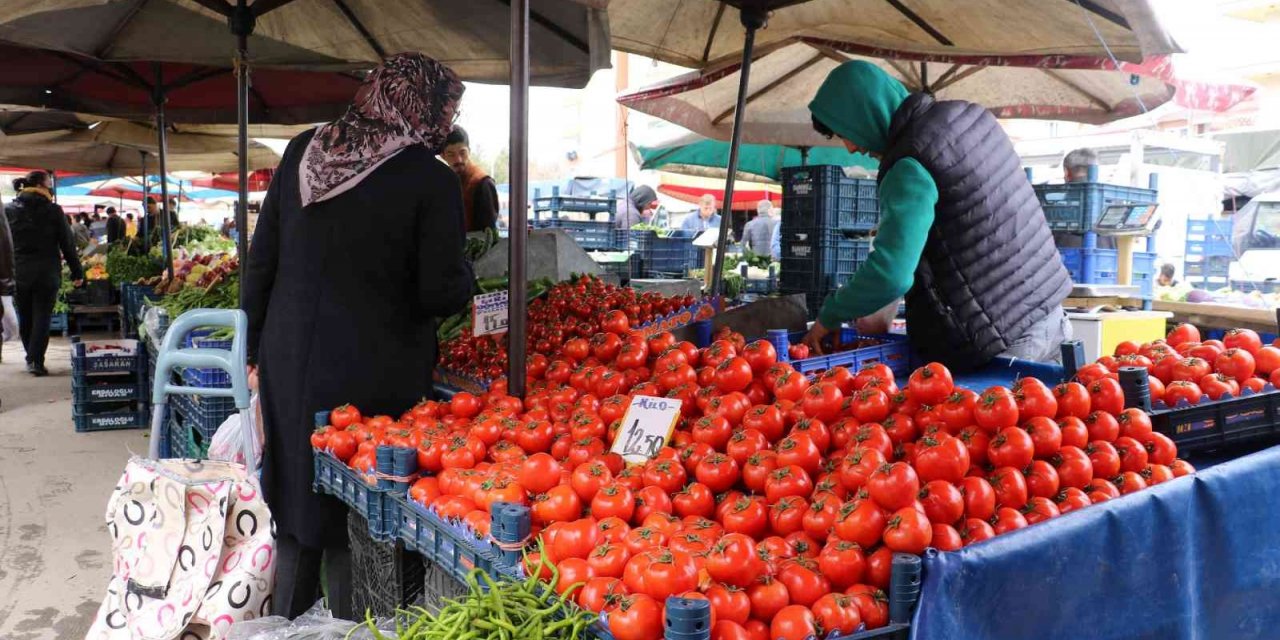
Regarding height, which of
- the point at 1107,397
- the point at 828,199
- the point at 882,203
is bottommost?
the point at 1107,397

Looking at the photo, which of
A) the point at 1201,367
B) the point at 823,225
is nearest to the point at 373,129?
the point at 1201,367

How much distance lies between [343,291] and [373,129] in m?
0.55

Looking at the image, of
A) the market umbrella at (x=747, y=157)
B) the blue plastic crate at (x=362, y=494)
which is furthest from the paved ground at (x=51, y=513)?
the market umbrella at (x=747, y=157)

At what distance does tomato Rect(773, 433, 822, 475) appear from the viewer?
2.22 metres

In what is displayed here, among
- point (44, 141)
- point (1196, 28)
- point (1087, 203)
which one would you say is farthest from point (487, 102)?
point (1196, 28)

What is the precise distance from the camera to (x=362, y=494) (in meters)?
2.64

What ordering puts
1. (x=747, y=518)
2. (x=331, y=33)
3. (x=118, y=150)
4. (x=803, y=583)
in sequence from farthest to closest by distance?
(x=118, y=150) < (x=331, y=33) < (x=747, y=518) < (x=803, y=583)

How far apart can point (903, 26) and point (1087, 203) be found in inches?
112

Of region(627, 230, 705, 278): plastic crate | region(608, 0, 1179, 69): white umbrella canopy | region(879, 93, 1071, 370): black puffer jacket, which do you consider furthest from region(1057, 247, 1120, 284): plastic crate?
region(627, 230, 705, 278): plastic crate

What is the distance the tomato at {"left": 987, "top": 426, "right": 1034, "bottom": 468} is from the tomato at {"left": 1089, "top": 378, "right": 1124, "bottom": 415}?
1.35ft

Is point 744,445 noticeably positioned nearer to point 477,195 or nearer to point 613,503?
point 613,503

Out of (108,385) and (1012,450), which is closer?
(1012,450)

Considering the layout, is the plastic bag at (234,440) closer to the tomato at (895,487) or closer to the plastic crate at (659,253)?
the tomato at (895,487)

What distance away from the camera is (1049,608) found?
1.89 m
